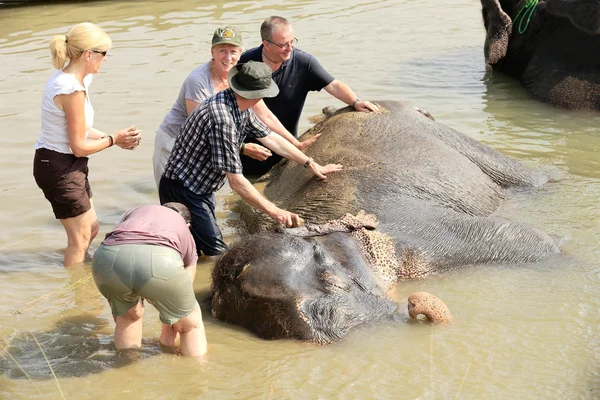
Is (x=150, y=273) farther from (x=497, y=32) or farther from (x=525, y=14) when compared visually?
(x=525, y=14)

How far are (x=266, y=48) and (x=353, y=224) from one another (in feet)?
7.40

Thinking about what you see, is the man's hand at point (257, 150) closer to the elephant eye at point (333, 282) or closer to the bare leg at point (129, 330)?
the elephant eye at point (333, 282)

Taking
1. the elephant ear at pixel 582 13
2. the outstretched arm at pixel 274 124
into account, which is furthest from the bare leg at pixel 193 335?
the elephant ear at pixel 582 13

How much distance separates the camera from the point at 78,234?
5.32 m

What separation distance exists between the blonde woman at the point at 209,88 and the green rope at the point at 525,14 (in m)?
5.05

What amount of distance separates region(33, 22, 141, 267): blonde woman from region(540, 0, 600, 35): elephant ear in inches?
226

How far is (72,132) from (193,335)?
1500 mm

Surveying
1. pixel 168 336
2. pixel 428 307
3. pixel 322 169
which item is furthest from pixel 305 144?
pixel 168 336

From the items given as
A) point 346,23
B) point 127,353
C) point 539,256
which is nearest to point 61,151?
point 127,353

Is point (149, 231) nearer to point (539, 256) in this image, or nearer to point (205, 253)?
point (205, 253)

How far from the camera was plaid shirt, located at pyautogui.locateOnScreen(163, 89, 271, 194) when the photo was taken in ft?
15.6

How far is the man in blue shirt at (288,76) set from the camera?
649cm

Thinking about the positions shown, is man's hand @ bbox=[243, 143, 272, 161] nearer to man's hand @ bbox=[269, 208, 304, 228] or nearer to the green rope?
man's hand @ bbox=[269, 208, 304, 228]

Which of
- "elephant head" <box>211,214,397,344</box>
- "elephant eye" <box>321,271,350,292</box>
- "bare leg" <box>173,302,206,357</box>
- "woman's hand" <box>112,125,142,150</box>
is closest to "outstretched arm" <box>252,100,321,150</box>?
"woman's hand" <box>112,125,142,150</box>
